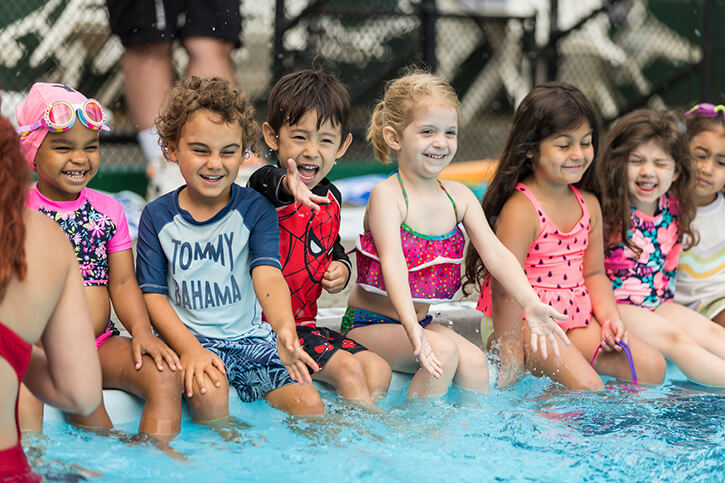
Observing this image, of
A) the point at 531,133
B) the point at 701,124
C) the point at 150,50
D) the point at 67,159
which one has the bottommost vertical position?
the point at 67,159

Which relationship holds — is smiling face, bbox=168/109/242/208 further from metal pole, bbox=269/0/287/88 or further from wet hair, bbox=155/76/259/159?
metal pole, bbox=269/0/287/88

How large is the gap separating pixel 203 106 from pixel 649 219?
2221 millimetres

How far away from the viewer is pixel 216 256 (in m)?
2.98

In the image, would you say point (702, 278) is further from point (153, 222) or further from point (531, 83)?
point (531, 83)

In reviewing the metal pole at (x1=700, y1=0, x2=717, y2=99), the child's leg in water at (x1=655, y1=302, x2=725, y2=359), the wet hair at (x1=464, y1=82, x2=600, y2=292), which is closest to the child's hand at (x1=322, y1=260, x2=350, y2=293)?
the wet hair at (x1=464, y1=82, x2=600, y2=292)

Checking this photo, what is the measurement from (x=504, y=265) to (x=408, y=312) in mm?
468

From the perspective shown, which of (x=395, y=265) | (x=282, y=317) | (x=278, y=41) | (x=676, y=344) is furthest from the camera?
(x=278, y=41)

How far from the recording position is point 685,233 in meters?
4.05

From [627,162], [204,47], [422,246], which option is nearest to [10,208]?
[422,246]

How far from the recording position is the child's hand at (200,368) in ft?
8.95

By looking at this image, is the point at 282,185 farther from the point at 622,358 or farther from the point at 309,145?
the point at 622,358

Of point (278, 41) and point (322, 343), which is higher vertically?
point (278, 41)

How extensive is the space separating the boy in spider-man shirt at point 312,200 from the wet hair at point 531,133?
76 cm

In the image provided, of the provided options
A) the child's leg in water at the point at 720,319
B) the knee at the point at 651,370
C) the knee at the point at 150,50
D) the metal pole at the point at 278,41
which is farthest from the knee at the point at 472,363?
the metal pole at the point at 278,41
